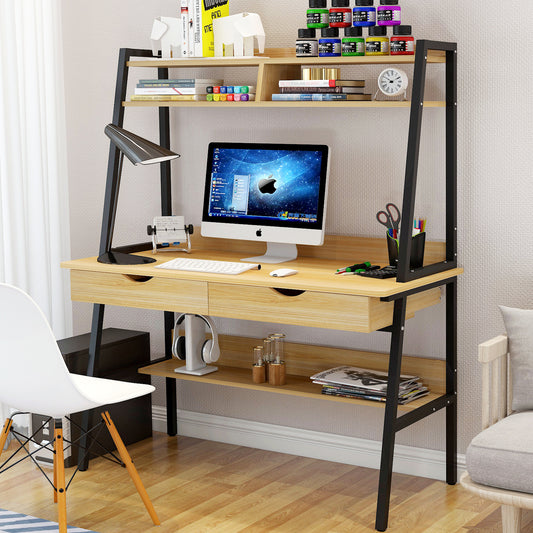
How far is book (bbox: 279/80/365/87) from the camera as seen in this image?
297cm

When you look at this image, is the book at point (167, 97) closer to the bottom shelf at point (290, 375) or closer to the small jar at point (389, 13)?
the small jar at point (389, 13)

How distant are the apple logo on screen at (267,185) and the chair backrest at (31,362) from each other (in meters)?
1.08

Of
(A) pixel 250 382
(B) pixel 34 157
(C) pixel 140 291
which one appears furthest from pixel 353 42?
(B) pixel 34 157

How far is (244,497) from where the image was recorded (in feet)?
10.1

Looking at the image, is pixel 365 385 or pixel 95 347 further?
pixel 95 347

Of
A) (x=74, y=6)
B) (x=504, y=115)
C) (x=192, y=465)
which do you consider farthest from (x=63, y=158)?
(x=504, y=115)

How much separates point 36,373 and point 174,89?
1.24 metres

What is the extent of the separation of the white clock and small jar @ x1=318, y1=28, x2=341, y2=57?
0.17m

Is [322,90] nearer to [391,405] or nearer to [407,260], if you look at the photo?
[407,260]

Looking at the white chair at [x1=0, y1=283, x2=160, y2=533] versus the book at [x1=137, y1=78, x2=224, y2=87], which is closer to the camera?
the white chair at [x1=0, y1=283, x2=160, y2=533]

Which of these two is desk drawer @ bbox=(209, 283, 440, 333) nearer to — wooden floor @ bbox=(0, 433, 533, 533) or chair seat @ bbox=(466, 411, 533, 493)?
chair seat @ bbox=(466, 411, 533, 493)

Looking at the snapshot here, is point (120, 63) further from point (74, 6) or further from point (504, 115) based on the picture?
point (504, 115)

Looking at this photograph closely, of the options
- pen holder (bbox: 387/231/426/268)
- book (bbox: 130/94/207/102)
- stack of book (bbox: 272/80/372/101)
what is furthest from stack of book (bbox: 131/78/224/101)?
pen holder (bbox: 387/231/426/268)

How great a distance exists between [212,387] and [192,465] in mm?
406
